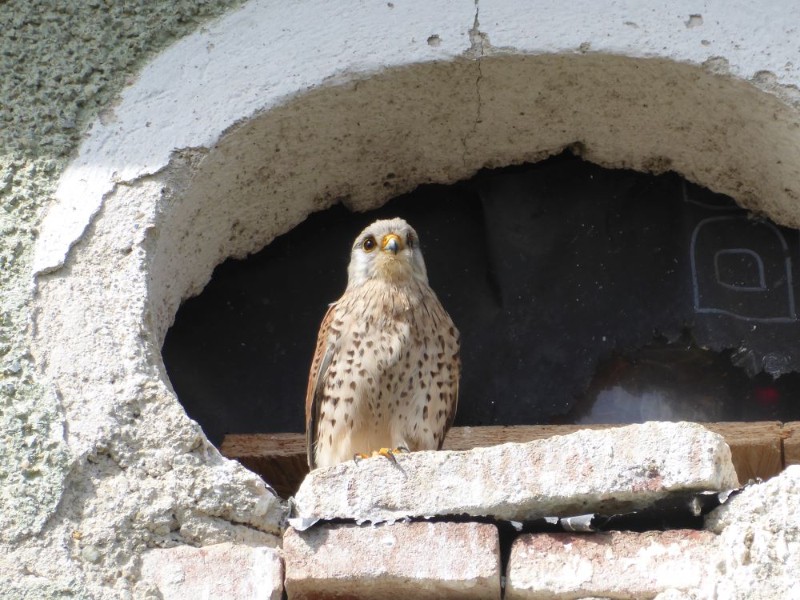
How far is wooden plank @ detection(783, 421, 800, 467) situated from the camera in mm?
3518

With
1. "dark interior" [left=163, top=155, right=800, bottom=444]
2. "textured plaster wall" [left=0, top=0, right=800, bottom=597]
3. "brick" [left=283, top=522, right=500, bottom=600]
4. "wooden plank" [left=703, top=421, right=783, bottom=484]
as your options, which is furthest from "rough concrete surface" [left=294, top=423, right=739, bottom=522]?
"dark interior" [left=163, top=155, right=800, bottom=444]

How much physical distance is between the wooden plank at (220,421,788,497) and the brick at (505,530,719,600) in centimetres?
96

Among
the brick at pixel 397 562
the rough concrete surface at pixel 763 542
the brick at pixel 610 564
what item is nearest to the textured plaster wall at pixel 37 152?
the brick at pixel 397 562

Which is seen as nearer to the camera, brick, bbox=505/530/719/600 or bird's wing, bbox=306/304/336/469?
brick, bbox=505/530/719/600

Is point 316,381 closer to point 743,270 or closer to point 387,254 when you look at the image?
point 387,254

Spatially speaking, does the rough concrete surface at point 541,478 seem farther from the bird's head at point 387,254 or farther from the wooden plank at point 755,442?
the bird's head at point 387,254

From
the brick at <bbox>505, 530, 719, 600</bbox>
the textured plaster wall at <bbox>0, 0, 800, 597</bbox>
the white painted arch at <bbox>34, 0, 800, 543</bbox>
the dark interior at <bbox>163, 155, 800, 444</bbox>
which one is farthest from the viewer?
the dark interior at <bbox>163, 155, 800, 444</bbox>

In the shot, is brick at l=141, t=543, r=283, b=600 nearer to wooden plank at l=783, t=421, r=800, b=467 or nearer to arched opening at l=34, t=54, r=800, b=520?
arched opening at l=34, t=54, r=800, b=520

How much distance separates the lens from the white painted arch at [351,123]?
315cm

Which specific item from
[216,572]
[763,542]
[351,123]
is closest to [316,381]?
[351,123]

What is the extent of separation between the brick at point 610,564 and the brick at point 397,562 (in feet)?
0.21

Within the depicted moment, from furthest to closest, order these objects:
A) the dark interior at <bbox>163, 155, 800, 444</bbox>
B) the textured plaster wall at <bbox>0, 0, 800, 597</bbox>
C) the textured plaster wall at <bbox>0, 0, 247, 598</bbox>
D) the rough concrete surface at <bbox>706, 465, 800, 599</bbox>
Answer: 1. the dark interior at <bbox>163, 155, 800, 444</bbox>
2. the textured plaster wall at <bbox>0, 0, 800, 597</bbox>
3. the textured plaster wall at <bbox>0, 0, 247, 598</bbox>
4. the rough concrete surface at <bbox>706, 465, 800, 599</bbox>

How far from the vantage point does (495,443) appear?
3.65m

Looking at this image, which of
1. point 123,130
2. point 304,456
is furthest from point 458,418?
point 123,130
